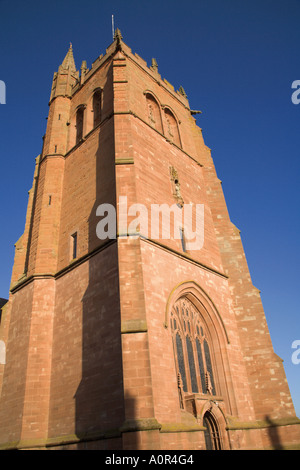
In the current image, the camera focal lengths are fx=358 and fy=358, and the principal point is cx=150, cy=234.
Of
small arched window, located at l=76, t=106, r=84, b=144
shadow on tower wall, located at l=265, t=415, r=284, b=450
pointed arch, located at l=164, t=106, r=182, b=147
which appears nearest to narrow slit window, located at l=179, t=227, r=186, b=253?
pointed arch, located at l=164, t=106, r=182, b=147

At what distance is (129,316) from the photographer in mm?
10039

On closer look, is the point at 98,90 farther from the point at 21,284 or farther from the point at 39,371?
the point at 39,371

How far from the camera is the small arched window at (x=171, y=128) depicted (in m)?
19.2

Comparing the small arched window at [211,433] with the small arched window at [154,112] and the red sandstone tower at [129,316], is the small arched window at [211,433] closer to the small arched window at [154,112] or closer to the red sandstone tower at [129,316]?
the red sandstone tower at [129,316]

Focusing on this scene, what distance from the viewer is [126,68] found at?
17.6 metres

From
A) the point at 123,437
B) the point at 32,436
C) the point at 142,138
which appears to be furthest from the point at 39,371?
the point at 142,138

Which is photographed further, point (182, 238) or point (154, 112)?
point (154, 112)

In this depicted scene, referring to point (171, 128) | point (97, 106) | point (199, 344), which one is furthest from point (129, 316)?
point (171, 128)

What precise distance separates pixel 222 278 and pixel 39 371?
8.10 meters

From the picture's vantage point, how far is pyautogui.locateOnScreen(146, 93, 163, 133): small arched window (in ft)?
60.3

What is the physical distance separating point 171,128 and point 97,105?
13.9ft

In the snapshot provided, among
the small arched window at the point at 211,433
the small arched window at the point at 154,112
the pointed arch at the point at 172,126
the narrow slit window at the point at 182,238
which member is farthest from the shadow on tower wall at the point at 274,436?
the small arched window at the point at 154,112

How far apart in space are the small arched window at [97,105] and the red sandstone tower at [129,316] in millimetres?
115

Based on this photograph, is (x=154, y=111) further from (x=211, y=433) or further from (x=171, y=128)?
(x=211, y=433)
